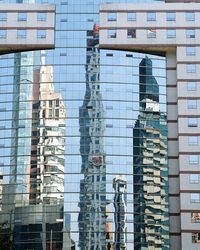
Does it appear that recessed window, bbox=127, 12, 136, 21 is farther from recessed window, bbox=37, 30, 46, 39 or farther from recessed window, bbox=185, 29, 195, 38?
recessed window, bbox=37, 30, 46, 39

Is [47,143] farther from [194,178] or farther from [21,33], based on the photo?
[194,178]

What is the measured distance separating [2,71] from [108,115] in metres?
15.3

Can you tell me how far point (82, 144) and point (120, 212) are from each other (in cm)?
981

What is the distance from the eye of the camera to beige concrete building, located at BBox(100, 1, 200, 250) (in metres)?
88.0

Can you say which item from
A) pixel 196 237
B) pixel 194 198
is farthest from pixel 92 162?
pixel 196 237

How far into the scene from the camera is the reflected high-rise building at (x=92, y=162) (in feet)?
286

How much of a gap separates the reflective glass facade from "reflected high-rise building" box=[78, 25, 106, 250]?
124 mm

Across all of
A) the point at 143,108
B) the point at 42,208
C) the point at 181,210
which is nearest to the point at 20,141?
the point at 42,208

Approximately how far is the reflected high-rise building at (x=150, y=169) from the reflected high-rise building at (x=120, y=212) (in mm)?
1382

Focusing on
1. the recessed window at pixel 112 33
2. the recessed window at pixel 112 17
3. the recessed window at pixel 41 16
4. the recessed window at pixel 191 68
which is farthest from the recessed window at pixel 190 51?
the recessed window at pixel 41 16

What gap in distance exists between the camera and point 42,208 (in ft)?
289

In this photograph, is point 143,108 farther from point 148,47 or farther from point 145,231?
point 145,231

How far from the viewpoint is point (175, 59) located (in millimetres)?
94250

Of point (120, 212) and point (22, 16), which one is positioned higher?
point (22, 16)
